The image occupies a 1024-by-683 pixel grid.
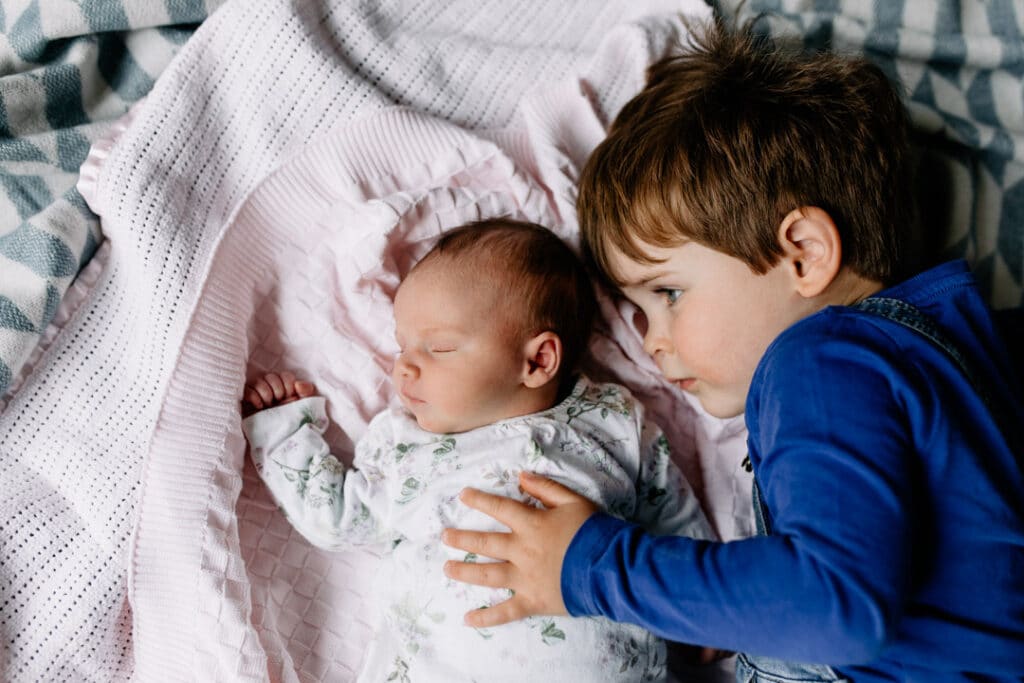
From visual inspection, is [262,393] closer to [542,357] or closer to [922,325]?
[542,357]

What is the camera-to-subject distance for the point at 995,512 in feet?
3.25

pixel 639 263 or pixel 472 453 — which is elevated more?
pixel 639 263

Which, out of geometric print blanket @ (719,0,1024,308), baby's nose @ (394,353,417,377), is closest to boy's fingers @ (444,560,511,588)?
baby's nose @ (394,353,417,377)

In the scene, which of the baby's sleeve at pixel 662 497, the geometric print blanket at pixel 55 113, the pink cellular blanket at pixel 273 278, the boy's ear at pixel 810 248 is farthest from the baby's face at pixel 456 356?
the geometric print blanket at pixel 55 113

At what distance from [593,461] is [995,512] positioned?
0.50 metres

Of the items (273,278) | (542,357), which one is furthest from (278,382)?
(542,357)

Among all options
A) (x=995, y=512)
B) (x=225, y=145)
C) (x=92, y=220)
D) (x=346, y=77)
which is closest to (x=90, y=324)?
(x=92, y=220)

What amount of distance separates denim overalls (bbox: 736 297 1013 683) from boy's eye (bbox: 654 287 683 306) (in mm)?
232

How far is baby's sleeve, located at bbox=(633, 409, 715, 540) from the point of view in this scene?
1.30 meters

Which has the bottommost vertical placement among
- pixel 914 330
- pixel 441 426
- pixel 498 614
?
pixel 498 614

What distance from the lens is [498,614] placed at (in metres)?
1.09

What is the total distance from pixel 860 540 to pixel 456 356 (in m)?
0.58

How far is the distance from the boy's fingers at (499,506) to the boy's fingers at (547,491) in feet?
0.09

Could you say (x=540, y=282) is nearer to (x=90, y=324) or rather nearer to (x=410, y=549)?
(x=410, y=549)
